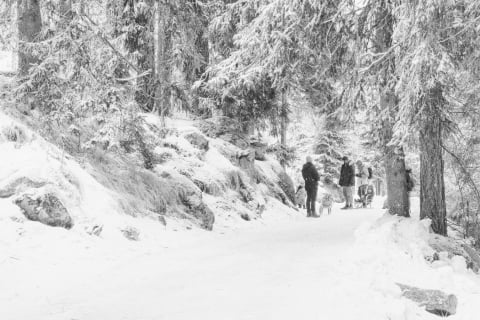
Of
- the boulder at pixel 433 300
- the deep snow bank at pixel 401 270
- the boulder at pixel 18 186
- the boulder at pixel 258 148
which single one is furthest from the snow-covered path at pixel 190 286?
the boulder at pixel 258 148

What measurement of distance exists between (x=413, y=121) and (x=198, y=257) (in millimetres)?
3957

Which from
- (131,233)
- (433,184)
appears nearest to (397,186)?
(433,184)

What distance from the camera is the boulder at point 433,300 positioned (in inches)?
201

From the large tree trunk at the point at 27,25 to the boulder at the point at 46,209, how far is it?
370 cm

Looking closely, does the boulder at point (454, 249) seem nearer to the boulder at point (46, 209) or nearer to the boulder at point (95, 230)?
the boulder at point (95, 230)

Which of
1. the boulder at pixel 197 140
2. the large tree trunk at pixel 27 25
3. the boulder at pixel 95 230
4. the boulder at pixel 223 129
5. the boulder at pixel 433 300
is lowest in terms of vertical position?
the boulder at pixel 433 300

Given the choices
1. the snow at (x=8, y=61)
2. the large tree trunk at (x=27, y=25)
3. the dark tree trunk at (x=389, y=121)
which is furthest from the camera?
the snow at (x=8, y=61)

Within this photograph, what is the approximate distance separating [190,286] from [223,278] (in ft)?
1.75

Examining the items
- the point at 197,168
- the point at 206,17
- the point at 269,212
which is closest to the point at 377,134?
the point at 197,168

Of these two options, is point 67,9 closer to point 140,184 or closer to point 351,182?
point 140,184

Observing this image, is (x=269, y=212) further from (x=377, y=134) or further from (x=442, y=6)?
(x=442, y=6)

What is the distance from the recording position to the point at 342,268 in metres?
6.02

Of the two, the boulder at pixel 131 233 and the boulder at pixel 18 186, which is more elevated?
the boulder at pixel 18 186

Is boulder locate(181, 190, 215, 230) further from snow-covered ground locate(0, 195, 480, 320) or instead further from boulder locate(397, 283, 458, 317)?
boulder locate(397, 283, 458, 317)
